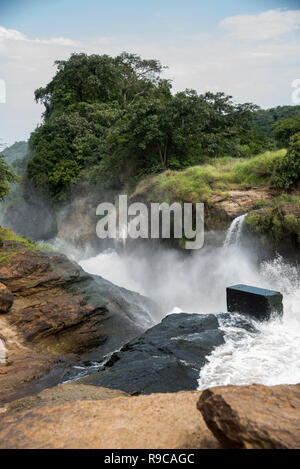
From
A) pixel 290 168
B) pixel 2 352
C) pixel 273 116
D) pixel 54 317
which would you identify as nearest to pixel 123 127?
pixel 290 168

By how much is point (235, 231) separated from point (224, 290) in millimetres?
1932

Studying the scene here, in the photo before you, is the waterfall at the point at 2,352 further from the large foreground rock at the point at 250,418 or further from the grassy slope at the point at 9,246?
the large foreground rock at the point at 250,418

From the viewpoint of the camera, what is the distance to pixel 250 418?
6.89ft

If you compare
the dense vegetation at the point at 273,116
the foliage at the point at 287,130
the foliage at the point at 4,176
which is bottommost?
the foliage at the point at 4,176

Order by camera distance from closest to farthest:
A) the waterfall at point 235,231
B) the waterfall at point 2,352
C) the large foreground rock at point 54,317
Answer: the waterfall at point 2,352
the large foreground rock at point 54,317
the waterfall at point 235,231

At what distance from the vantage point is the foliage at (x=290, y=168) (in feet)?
37.0

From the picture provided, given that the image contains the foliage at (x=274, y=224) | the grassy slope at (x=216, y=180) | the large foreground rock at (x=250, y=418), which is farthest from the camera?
the grassy slope at (x=216, y=180)

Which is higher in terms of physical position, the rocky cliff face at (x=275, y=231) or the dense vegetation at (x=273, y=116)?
the dense vegetation at (x=273, y=116)

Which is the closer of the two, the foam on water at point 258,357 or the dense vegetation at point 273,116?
the foam on water at point 258,357

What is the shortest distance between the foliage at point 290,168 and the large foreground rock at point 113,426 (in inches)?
378

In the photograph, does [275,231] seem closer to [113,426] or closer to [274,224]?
[274,224]

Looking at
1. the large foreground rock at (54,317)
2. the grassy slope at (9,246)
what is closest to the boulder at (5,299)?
the large foreground rock at (54,317)

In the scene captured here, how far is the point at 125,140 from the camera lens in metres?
19.0

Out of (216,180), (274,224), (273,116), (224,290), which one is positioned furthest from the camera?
(273,116)
